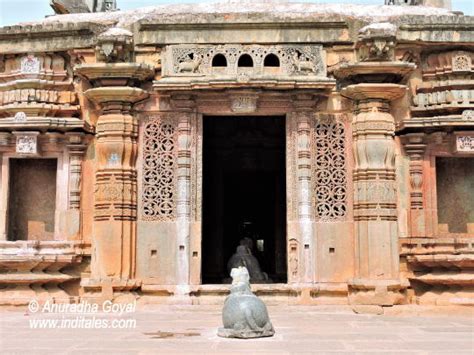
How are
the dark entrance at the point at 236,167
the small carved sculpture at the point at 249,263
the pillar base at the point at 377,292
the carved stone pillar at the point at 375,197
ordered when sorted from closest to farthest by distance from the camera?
1. the pillar base at the point at 377,292
2. the carved stone pillar at the point at 375,197
3. the small carved sculpture at the point at 249,263
4. the dark entrance at the point at 236,167

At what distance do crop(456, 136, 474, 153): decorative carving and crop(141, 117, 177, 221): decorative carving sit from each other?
5113mm

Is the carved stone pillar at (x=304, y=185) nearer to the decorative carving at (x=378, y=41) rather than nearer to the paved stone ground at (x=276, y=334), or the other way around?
the paved stone ground at (x=276, y=334)

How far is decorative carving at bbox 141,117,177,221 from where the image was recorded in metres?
10.7

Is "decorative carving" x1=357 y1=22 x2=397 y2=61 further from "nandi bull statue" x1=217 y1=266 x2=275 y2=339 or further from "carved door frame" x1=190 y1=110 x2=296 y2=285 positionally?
"nandi bull statue" x1=217 y1=266 x2=275 y2=339

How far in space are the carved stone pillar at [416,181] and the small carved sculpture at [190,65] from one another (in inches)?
158

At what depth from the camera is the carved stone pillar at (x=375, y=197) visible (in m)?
10.0

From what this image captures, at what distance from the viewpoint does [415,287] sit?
34.3ft

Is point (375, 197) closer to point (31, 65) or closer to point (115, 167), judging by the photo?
point (115, 167)

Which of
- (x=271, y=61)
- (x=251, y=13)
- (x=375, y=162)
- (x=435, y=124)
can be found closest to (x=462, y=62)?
(x=435, y=124)

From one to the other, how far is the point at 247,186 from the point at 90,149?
25.8 feet

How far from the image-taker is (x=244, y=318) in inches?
275

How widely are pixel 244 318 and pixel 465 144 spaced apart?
5794 millimetres

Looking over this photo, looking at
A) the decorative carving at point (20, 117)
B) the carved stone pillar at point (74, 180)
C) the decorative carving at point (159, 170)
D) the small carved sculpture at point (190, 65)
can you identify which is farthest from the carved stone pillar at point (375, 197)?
the decorative carving at point (20, 117)

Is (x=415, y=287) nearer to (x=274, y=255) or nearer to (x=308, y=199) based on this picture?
(x=308, y=199)
